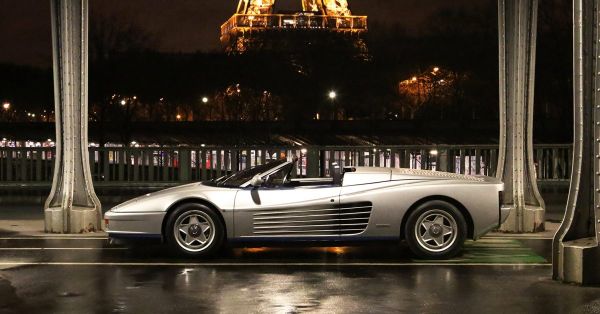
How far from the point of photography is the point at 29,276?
30.0 ft

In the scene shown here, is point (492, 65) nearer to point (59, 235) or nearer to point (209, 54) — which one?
point (209, 54)

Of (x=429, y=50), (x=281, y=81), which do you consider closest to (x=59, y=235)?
(x=429, y=50)

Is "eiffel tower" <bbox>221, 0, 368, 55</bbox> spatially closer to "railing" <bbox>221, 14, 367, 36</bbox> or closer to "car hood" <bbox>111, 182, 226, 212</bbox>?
"railing" <bbox>221, 14, 367, 36</bbox>

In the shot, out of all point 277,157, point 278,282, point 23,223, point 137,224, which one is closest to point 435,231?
point 278,282

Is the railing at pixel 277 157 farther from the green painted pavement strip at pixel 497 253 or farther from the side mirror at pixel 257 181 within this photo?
the side mirror at pixel 257 181

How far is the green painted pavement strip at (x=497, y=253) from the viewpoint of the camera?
10047mm

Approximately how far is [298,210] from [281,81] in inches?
2273

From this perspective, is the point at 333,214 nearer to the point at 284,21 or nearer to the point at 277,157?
the point at 277,157

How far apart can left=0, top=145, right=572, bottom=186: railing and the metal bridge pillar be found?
12.3 metres

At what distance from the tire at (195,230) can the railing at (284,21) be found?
382ft

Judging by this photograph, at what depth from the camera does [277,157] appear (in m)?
21.8

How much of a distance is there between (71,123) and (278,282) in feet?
16.2

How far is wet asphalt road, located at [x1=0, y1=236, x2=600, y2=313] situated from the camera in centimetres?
754

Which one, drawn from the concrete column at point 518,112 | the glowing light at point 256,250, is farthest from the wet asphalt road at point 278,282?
the concrete column at point 518,112
